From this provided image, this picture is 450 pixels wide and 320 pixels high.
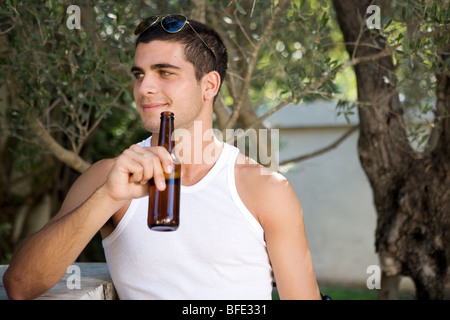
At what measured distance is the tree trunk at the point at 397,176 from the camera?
11.7 feet

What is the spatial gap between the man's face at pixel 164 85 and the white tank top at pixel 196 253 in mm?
364

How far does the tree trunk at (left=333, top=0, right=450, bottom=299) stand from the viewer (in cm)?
356

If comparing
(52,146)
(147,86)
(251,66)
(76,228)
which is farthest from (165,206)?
(52,146)

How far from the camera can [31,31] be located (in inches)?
136

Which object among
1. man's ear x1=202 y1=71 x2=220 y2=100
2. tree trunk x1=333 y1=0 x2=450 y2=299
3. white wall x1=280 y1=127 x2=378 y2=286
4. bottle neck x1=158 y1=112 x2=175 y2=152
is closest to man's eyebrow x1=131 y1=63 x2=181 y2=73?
man's ear x1=202 y1=71 x2=220 y2=100

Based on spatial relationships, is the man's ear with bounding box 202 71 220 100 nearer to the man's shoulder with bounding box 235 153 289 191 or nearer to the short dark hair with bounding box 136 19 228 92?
the short dark hair with bounding box 136 19 228 92

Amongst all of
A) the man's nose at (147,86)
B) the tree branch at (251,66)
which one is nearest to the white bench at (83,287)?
the man's nose at (147,86)

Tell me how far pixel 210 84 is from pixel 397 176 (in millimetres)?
1633

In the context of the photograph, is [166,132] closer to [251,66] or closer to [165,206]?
[165,206]

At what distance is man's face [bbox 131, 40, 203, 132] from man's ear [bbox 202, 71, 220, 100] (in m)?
0.08

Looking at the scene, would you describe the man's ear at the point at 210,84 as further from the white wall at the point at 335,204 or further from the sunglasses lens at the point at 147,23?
the white wall at the point at 335,204

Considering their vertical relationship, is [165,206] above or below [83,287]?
Result: above

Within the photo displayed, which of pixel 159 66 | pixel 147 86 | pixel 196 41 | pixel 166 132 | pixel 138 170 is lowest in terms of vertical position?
pixel 138 170

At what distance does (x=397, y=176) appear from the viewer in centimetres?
379
